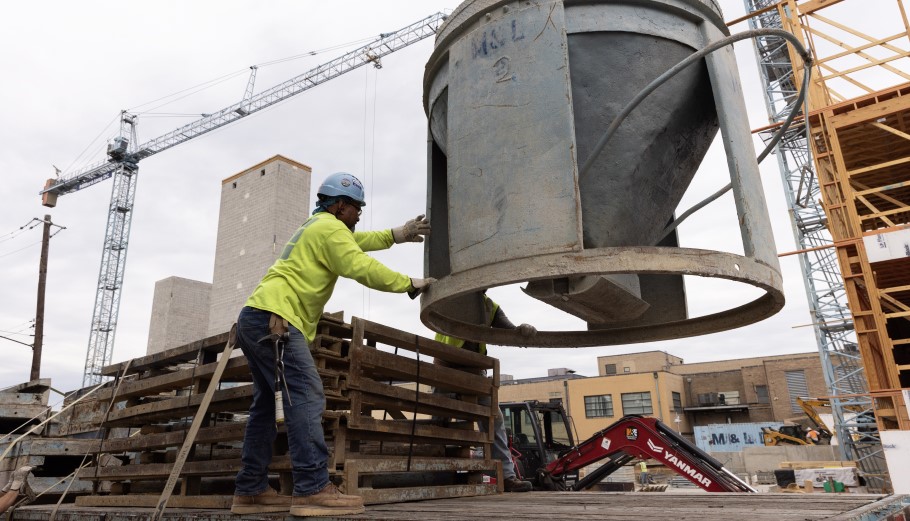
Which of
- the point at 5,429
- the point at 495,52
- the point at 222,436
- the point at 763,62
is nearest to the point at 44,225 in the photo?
the point at 5,429

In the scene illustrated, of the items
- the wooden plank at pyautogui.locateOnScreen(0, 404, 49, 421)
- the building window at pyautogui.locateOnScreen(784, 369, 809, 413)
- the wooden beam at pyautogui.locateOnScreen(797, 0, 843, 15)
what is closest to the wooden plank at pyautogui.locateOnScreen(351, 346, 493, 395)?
the wooden plank at pyautogui.locateOnScreen(0, 404, 49, 421)

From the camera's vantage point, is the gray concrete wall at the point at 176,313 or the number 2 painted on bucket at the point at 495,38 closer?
the number 2 painted on bucket at the point at 495,38

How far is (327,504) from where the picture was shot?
3338 millimetres

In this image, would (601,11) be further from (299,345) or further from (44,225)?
(44,225)

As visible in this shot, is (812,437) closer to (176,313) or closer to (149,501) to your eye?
(176,313)

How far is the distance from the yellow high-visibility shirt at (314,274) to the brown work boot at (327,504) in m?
0.95

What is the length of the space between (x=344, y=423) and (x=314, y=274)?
101cm

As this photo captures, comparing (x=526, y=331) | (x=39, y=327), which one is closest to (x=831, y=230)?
(x=526, y=331)

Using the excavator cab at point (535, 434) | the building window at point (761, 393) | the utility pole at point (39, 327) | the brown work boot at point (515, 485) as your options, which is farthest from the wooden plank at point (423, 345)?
the building window at point (761, 393)

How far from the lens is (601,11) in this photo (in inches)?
144

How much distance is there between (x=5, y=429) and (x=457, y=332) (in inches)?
298

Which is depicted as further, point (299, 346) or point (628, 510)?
point (299, 346)

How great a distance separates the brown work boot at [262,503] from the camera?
357 centimetres

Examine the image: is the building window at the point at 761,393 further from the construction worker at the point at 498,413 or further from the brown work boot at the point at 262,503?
the brown work boot at the point at 262,503
